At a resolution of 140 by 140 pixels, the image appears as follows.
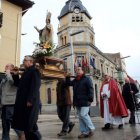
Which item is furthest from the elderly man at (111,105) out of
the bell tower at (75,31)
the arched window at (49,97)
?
the arched window at (49,97)

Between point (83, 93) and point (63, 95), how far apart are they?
0.75m

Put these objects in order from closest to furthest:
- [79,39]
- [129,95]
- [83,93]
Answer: [83,93], [129,95], [79,39]

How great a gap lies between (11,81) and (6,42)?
13.1m

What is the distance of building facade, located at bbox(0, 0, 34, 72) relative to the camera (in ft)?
59.4

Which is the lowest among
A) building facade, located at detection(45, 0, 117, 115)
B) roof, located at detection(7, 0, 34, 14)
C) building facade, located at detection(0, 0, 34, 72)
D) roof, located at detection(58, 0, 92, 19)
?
building facade, located at detection(0, 0, 34, 72)

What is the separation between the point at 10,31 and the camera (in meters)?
18.8

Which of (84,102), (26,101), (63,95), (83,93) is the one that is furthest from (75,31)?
(26,101)

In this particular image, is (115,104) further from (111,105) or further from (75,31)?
(75,31)

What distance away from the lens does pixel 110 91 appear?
909 centimetres

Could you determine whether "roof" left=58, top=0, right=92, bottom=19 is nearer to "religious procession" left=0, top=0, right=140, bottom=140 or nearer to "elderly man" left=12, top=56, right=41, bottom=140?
"religious procession" left=0, top=0, right=140, bottom=140

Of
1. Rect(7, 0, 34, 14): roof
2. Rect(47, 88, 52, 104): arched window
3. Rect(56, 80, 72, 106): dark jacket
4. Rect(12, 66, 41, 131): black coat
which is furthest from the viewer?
Rect(47, 88, 52, 104): arched window

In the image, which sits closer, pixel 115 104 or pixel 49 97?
pixel 115 104

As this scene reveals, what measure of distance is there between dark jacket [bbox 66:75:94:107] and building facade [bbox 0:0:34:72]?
11431mm

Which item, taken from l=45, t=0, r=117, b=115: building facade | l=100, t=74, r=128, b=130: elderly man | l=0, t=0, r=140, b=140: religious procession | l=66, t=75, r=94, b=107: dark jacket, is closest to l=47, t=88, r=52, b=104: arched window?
l=45, t=0, r=117, b=115: building facade
